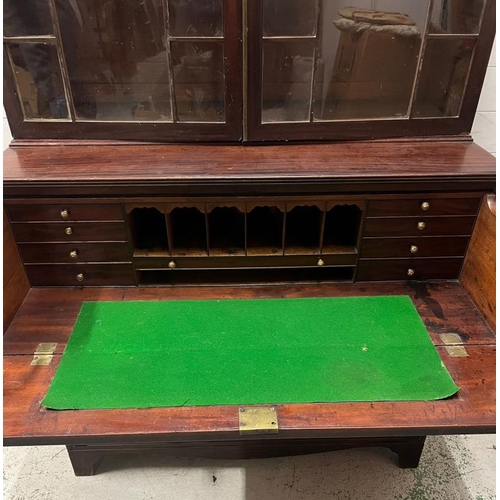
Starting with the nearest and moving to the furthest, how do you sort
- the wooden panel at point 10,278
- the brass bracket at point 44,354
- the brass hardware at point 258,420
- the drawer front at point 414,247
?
the brass hardware at point 258,420 < the brass bracket at point 44,354 < the wooden panel at point 10,278 < the drawer front at point 414,247

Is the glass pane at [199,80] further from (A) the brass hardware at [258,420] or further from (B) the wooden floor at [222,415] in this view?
(A) the brass hardware at [258,420]

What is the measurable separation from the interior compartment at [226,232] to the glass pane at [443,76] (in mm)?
679

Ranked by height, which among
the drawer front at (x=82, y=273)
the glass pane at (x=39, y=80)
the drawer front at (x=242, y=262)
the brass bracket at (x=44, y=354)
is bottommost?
the brass bracket at (x=44, y=354)

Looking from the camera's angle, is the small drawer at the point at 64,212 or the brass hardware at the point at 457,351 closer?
the brass hardware at the point at 457,351

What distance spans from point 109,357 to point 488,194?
3.81 feet

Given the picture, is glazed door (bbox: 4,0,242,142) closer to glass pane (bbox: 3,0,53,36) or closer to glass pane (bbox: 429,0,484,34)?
glass pane (bbox: 3,0,53,36)

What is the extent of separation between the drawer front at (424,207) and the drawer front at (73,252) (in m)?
0.76

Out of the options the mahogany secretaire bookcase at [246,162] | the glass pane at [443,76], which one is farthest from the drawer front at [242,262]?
the glass pane at [443,76]

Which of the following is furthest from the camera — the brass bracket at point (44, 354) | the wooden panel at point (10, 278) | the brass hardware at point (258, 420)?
the wooden panel at point (10, 278)

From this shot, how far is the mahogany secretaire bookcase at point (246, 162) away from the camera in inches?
50.2

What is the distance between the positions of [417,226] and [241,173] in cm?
55

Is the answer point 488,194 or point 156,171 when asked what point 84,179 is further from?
point 488,194

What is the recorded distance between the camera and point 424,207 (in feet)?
4.29

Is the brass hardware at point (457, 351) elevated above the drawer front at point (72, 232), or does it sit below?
below
